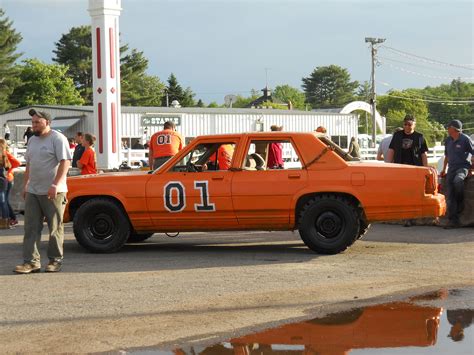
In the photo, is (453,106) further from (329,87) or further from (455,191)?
(455,191)

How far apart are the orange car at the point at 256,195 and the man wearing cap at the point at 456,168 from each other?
2881 mm

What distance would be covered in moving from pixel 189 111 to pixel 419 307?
4532cm

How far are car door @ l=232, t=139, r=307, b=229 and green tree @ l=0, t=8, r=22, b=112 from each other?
75.4 metres

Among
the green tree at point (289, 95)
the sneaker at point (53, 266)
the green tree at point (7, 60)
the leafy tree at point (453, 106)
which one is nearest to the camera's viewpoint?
the sneaker at point (53, 266)

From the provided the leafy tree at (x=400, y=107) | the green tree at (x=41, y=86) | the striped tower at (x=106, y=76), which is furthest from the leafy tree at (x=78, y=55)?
the striped tower at (x=106, y=76)

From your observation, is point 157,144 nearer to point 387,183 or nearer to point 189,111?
point 387,183

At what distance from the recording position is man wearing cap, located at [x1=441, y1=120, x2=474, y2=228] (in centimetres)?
1345

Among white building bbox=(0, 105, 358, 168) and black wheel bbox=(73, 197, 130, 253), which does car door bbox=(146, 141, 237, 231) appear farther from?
white building bbox=(0, 105, 358, 168)

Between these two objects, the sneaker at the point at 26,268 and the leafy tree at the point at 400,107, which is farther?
the leafy tree at the point at 400,107

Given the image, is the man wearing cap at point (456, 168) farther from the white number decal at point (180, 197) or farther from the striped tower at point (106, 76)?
the striped tower at point (106, 76)

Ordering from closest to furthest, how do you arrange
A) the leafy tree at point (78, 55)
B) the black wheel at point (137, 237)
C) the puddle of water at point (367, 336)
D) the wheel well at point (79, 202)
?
1. the puddle of water at point (367, 336)
2. the wheel well at point (79, 202)
3. the black wheel at point (137, 237)
4. the leafy tree at point (78, 55)

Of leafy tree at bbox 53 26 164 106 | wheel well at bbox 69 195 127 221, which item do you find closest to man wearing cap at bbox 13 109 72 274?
wheel well at bbox 69 195 127 221

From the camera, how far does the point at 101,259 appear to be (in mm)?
10516

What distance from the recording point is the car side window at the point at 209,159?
10.9 meters
